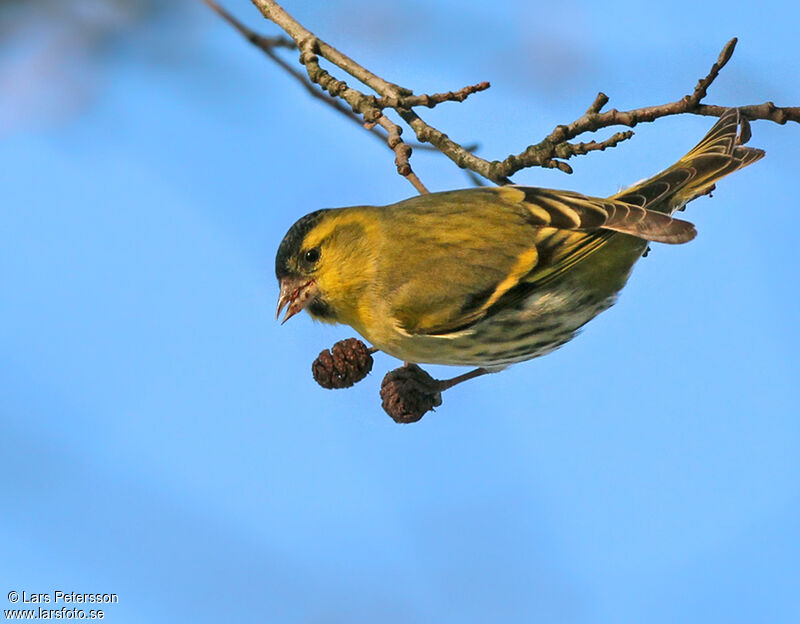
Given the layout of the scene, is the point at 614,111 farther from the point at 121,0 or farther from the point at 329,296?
the point at 121,0

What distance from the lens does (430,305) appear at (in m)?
3.29

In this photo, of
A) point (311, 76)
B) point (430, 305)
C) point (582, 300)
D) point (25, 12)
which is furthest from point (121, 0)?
point (582, 300)

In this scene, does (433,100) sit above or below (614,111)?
above

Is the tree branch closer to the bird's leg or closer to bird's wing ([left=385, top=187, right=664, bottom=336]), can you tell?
bird's wing ([left=385, top=187, right=664, bottom=336])

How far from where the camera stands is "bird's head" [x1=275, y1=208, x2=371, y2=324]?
11.0 ft

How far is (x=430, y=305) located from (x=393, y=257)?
0.24 metres

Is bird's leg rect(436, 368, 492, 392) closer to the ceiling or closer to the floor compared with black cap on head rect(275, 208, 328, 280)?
closer to the floor

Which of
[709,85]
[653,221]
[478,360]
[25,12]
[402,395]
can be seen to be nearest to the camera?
[709,85]

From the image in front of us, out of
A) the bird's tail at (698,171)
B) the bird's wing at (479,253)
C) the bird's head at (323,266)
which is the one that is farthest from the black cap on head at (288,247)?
the bird's tail at (698,171)

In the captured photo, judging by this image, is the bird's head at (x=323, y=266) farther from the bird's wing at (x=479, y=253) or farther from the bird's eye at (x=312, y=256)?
the bird's wing at (x=479, y=253)

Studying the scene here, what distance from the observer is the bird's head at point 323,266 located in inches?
132

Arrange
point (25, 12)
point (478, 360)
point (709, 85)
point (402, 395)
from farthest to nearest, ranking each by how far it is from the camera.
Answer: point (25, 12), point (478, 360), point (402, 395), point (709, 85)

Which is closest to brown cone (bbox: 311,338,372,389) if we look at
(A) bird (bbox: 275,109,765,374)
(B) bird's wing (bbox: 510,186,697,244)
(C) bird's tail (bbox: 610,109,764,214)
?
(A) bird (bbox: 275,109,765,374)

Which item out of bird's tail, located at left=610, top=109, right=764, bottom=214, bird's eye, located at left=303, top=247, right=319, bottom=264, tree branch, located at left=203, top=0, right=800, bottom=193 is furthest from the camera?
bird's eye, located at left=303, top=247, right=319, bottom=264
